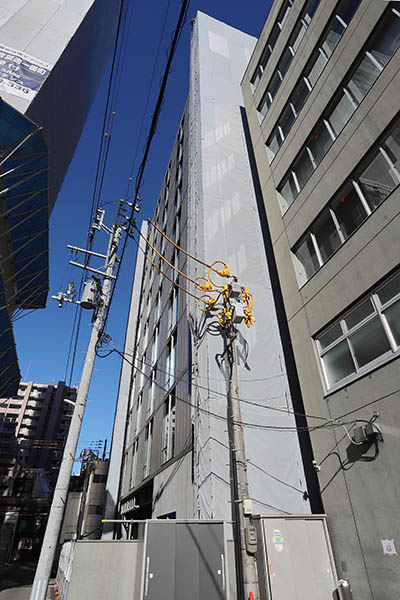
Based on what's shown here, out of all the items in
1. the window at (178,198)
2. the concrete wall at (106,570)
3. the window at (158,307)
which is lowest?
the concrete wall at (106,570)

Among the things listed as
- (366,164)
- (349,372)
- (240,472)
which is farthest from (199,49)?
(240,472)

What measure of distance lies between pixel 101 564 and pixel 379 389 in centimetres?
789

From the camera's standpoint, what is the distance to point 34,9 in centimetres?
2209

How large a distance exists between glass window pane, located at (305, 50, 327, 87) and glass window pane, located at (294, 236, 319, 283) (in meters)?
6.47

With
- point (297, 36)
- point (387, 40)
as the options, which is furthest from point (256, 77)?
point (387, 40)

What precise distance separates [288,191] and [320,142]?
225 cm

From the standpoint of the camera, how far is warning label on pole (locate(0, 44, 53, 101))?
1667cm

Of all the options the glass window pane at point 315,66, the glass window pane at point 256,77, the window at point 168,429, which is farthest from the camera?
the glass window pane at point 256,77

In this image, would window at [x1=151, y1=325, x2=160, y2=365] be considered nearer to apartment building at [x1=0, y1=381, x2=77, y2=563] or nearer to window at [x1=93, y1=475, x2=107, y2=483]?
window at [x1=93, y1=475, x2=107, y2=483]

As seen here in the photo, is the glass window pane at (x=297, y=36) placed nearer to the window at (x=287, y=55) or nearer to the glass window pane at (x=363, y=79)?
the window at (x=287, y=55)

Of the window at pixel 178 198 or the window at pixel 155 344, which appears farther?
the window at pixel 178 198

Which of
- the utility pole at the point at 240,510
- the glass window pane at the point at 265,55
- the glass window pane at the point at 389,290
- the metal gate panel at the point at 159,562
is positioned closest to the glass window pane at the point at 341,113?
the glass window pane at the point at 389,290

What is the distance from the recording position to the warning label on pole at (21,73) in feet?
54.7

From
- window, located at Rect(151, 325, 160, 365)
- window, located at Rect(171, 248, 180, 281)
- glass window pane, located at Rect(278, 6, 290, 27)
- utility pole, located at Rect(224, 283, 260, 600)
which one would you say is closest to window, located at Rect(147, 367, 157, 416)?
window, located at Rect(151, 325, 160, 365)
